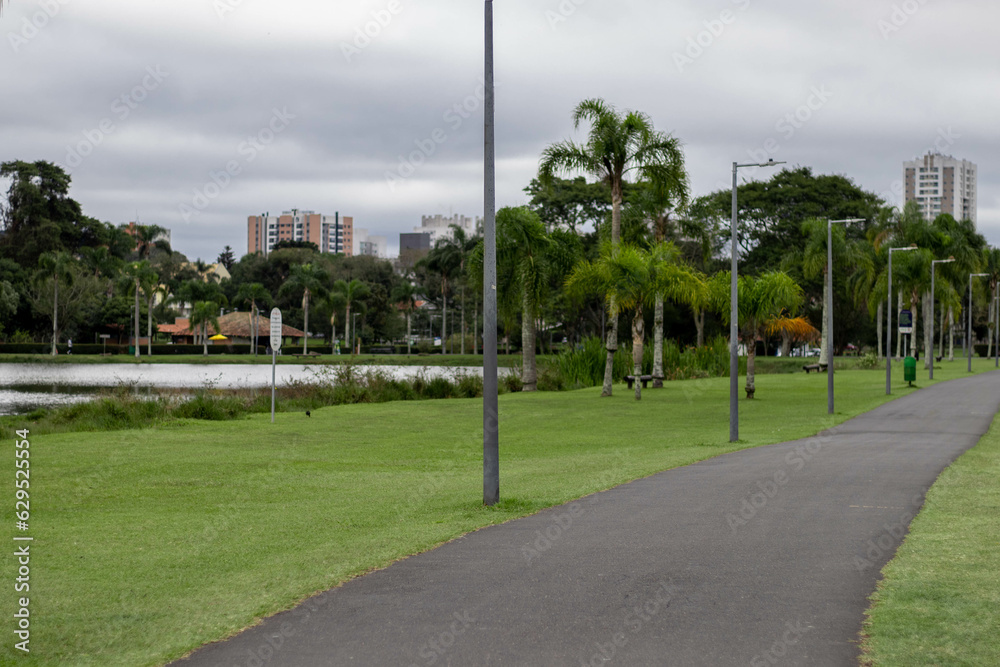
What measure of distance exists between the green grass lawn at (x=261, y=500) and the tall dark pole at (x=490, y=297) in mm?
475

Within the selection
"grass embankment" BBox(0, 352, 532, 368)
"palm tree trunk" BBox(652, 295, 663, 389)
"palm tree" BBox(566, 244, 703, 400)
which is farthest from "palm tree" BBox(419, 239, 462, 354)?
"palm tree" BBox(566, 244, 703, 400)

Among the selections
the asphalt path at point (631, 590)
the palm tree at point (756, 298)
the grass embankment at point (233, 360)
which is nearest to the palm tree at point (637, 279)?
the palm tree at point (756, 298)

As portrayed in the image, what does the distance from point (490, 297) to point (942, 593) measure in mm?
5846

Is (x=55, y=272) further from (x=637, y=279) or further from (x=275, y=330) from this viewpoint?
(x=275, y=330)

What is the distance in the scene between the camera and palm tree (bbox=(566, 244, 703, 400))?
114 feet

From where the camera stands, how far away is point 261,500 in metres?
12.6

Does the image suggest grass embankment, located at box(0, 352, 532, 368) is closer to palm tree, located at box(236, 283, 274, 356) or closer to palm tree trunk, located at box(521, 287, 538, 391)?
palm tree, located at box(236, 283, 274, 356)

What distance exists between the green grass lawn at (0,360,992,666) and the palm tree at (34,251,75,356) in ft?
212

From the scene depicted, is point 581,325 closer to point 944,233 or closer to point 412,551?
point 944,233

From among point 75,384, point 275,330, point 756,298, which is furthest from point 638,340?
point 75,384

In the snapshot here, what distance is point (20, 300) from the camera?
88062 millimetres

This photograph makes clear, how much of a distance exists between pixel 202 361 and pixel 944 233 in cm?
5974

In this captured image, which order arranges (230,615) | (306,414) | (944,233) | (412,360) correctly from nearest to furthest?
(230,615), (306,414), (944,233), (412,360)

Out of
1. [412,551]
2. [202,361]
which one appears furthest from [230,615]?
[202,361]
